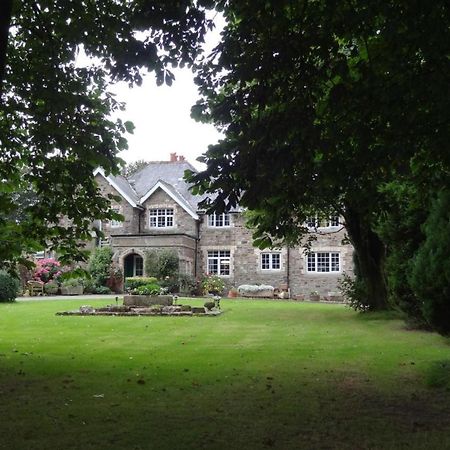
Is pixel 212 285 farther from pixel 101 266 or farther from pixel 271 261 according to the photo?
pixel 101 266

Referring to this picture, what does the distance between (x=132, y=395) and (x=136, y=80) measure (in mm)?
4329

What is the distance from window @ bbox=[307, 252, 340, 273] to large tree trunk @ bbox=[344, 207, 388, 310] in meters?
16.5

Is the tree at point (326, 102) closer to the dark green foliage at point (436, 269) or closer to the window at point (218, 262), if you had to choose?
the dark green foliage at point (436, 269)

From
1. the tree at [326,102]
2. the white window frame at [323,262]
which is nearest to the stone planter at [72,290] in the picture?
the white window frame at [323,262]

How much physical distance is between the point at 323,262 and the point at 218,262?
24.1 ft

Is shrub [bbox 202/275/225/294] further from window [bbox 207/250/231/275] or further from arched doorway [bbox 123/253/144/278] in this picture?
arched doorway [bbox 123/253/144/278]

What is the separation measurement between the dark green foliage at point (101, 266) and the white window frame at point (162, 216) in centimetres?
427

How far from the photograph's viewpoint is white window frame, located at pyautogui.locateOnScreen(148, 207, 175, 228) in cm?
3934

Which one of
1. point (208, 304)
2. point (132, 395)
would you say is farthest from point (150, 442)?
point (208, 304)

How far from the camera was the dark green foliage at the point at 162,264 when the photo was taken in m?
35.2

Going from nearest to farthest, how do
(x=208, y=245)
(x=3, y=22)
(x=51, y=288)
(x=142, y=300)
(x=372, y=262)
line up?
(x=3, y=22) → (x=372, y=262) → (x=142, y=300) → (x=51, y=288) → (x=208, y=245)

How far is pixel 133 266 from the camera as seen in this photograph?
1502 inches

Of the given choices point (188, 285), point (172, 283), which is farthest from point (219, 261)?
point (172, 283)

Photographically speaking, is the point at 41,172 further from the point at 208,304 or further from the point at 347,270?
the point at 347,270
